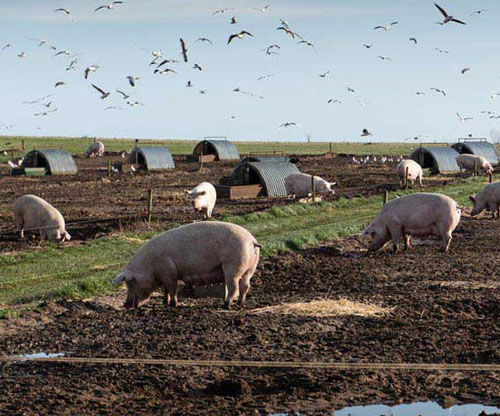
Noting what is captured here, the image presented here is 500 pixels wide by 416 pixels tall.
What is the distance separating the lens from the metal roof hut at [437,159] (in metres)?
45.8

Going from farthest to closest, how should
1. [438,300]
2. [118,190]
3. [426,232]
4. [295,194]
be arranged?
1. [118,190]
2. [295,194]
3. [426,232]
4. [438,300]

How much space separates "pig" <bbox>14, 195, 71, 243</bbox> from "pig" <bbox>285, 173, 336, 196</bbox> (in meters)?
12.2

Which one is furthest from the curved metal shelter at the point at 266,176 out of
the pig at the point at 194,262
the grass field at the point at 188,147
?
the grass field at the point at 188,147

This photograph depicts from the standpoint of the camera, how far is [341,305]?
1255 cm

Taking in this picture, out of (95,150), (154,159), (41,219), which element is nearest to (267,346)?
(41,219)

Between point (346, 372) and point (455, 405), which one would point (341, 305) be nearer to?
point (346, 372)

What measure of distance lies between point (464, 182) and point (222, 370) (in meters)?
31.5

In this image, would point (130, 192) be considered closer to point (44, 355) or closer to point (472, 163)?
point (472, 163)

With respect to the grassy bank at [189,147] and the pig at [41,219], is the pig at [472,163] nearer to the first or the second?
the grassy bank at [189,147]

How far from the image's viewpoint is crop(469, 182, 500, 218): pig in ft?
80.3

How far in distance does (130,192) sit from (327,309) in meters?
21.9

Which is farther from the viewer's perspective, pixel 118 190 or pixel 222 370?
pixel 118 190

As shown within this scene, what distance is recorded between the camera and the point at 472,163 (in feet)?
152

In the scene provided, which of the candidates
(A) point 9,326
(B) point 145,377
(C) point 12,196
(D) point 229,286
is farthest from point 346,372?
(C) point 12,196
